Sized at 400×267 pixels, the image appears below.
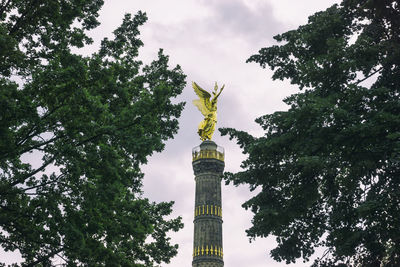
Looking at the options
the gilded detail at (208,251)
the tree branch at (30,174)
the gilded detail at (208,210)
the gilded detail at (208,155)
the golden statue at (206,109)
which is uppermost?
the golden statue at (206,109)

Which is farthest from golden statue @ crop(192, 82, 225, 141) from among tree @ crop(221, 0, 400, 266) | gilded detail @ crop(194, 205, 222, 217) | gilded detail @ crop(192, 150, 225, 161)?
tree @ crop(221, 0, 400, 266)

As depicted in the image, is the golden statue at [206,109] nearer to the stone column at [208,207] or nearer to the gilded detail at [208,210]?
the stone column at [208,207]

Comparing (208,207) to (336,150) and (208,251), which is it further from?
(336,150)

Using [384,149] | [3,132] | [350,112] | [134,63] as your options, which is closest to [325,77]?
[350,112]

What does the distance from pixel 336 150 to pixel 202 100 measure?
93.2ft

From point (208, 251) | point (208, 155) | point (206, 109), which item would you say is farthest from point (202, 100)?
point (208, 251)

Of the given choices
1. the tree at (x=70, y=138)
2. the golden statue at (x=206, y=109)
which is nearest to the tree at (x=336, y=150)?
the tree at (x=70, y=138)

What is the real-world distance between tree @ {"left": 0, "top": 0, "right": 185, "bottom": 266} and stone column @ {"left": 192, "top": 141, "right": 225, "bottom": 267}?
20923 millimetres

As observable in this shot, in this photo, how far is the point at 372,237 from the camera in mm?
11688

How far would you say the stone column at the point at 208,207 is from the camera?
33.0 metres

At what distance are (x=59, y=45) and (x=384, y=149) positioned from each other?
9100mm

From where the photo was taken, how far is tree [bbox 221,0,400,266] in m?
11.0

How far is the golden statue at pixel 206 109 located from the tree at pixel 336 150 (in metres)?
23.8

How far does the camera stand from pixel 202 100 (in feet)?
131
